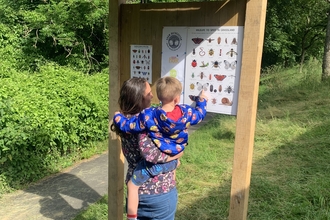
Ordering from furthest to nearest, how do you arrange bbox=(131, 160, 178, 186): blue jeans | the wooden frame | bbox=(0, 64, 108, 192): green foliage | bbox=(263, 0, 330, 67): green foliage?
1. bbox=(263, 0, 330, 67): green foliage
2. bbox=(0, 64, 108, 192): green foliage
3. the wooden frame
4. bbox=(131, 160, 178, 186): blue jeans

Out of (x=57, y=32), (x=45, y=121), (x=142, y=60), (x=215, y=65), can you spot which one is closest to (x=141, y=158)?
(x=215, y=65)

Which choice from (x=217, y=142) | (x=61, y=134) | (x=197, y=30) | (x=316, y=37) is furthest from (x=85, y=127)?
(x=316, y=37)

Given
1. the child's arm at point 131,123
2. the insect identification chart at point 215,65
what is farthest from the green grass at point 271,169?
the child's arm at point 131,123

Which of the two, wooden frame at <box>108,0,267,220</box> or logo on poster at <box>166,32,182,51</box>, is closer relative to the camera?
wooden frame at <box>108,0,267,220</box>

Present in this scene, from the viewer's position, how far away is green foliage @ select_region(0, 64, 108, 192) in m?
4.35

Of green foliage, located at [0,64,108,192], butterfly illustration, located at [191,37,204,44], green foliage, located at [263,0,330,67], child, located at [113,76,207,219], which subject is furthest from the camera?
green foliage, located at [263,0,330,67]

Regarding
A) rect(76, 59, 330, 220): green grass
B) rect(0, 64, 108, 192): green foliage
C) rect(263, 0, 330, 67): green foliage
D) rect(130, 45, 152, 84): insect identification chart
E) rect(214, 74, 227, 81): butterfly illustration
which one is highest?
rect(263, 0, 330, 67): green foliage

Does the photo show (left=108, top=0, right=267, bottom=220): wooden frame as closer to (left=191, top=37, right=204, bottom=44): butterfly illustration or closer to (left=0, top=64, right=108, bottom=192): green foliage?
(left=191, top=37, right=204, bottom=44): butterfly illustration

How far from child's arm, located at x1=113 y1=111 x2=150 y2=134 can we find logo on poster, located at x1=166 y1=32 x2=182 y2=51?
89 cm

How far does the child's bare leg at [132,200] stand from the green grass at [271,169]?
1.76 m

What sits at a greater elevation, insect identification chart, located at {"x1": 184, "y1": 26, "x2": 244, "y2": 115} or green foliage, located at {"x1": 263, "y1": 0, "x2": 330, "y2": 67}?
green foliage, located at {"x1": 263, "y1": 0, "x2": 330, "y2": 67}

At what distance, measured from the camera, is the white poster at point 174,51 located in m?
2.62

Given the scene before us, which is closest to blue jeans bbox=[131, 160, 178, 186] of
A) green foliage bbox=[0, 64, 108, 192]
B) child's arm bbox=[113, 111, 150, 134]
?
child's arm bbox=[113, 111, 150, 134]

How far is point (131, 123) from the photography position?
6.64 feet
